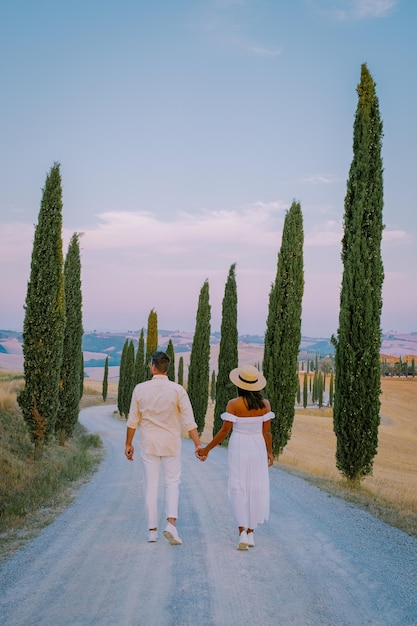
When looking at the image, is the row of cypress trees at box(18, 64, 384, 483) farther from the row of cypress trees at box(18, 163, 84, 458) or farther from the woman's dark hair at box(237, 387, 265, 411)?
the woman's dark hair at box(237, 387, 265, 411)

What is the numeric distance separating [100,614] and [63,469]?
29.9 feet

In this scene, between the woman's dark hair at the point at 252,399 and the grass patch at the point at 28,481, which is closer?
the woman's dark hair at the point at 252,399

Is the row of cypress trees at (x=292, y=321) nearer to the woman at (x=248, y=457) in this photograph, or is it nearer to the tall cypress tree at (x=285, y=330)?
the tall cypress tree at (x=285, y=330)

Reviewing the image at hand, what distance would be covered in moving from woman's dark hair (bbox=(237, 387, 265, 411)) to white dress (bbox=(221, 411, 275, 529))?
135 mm

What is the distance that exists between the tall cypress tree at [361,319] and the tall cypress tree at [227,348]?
1230cm

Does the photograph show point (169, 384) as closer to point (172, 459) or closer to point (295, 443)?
point (172, 459)

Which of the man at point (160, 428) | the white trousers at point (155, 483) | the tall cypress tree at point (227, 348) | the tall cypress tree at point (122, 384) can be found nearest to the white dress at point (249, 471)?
the man at point (160, 428)

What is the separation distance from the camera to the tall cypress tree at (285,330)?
17.5 m

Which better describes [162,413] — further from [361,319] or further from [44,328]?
[44,328]

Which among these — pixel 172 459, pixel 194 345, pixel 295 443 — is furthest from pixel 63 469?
pixel 295 443

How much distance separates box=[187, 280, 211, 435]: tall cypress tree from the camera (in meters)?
30.4

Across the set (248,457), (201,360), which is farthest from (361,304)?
(201,360)

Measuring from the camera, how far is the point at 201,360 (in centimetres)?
3052

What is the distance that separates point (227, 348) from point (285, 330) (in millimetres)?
8314
